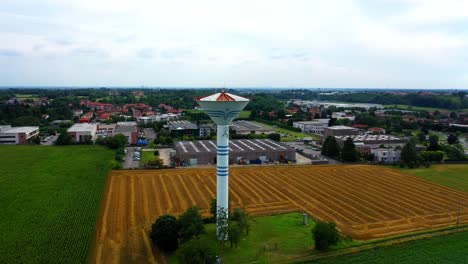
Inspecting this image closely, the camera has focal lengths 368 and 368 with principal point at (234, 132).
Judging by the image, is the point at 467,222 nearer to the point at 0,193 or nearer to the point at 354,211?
the point at 354,211

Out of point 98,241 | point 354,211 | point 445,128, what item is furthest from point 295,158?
point 445,128

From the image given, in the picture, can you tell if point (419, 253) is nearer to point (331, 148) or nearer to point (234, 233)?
point (234, 233)

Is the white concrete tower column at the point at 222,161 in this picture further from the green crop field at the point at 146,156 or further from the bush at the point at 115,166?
the green crop field at the point at 146,156

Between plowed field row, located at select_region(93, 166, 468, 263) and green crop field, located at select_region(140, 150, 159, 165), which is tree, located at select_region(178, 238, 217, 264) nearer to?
plowed field row, located at select_region(93, 166, 468, 263)

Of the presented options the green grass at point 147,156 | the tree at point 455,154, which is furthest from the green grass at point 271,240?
the tree at point 455,154

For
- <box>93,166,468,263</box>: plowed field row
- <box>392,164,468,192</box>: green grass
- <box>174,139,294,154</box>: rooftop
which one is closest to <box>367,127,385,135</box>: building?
<box>392,164,468,192</box>: green grass

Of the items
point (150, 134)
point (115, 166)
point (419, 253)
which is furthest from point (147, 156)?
point (419, 253)
